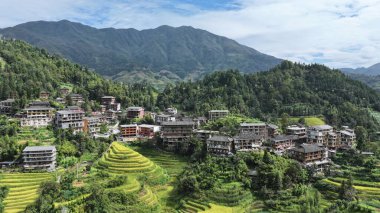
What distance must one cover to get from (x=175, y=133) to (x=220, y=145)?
30.0ft

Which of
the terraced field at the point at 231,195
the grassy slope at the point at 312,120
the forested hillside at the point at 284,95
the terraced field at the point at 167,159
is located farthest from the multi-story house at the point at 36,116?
the grassy slope at the point at 312,120

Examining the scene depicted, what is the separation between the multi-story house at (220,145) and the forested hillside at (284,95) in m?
23.3

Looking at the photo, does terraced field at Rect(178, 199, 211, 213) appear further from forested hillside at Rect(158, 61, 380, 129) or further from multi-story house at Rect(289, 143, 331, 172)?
forested hillside at Rect(158, 61, 380, 129)

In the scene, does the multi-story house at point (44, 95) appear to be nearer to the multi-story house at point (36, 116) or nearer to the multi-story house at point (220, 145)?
the multi-story house at point (36, 116)

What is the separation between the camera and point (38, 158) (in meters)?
40.7

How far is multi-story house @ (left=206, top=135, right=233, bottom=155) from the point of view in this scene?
44969mm

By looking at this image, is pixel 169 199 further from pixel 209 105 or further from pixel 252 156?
pixel 209 105

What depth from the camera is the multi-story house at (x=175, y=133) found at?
51.4 m

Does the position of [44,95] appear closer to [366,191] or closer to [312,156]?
[312,156]

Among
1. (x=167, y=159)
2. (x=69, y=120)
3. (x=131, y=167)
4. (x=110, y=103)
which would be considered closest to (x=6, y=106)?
(x=69, y=120)

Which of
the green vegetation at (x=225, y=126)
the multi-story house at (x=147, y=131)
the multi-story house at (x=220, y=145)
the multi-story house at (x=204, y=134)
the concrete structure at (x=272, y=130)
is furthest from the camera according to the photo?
the multi-story house at (x=147, y=131)

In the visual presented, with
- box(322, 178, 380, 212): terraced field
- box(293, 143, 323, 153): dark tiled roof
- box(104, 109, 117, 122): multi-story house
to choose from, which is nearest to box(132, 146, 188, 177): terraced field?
box(293, 143, 323, 153): dark tiled roof

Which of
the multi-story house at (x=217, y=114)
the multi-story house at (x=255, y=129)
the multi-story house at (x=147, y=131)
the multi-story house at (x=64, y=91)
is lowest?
the multi-story house at (x=147, y=131)

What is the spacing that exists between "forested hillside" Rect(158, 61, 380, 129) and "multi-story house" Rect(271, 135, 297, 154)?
2201cm
